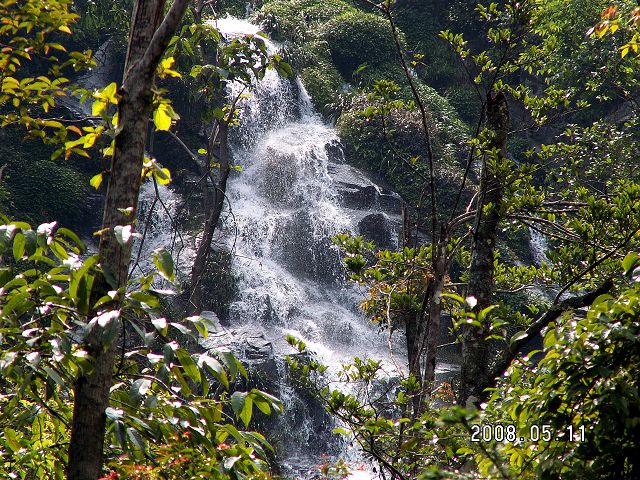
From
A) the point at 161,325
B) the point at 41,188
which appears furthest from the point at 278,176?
the point at 161,325

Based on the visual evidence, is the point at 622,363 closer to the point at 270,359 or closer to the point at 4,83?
the point at 4,83

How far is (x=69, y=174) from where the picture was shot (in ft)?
51.3

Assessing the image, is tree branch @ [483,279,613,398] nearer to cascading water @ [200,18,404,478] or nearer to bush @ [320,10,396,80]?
cascading water @ [200,18,404,478]

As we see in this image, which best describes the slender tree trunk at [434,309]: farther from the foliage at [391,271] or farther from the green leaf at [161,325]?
the green leaf at [161,325]

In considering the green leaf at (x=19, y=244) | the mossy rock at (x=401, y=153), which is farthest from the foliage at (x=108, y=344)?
the mossy rock at (x=401, y=153)

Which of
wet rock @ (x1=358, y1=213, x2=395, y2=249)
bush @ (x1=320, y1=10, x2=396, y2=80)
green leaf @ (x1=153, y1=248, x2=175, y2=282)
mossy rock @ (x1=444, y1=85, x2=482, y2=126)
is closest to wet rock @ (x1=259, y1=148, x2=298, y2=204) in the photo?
wet rock @ (x1=358, y1=213, x2=395, y2=249)

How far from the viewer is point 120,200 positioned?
2457mm

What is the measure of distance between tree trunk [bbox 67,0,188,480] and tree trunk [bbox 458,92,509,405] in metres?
2.14

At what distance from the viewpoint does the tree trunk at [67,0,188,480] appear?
228 cm

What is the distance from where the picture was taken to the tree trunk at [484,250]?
387cm

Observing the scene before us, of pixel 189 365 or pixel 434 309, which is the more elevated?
pixel 434 309

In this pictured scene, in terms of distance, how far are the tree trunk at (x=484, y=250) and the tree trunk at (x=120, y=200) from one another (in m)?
2.14

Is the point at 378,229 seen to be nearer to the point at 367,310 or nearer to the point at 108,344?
the point at 367,310

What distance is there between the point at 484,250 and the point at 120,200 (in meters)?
2.48
